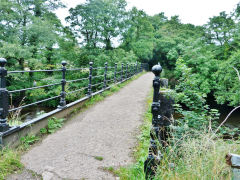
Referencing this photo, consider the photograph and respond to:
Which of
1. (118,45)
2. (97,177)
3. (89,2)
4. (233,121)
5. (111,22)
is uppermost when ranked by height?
(89,2)

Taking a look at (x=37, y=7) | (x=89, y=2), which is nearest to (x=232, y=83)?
(x=89, y=2)

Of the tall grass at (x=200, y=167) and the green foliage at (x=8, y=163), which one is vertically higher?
the tall grass at (x=200, y=167)

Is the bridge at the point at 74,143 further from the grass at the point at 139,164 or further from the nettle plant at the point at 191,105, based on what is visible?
the nettle plant at the point at 191,105

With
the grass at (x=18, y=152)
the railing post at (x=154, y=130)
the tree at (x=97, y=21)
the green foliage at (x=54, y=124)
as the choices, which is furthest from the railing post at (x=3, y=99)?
the tree at (x=97, y=21)

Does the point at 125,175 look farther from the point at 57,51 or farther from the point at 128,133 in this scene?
the point at 57,51

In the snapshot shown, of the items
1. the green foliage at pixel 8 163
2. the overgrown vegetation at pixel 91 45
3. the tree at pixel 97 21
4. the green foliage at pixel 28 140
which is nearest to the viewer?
the green foliage at pixel 8 163

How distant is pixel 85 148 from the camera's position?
2918 millimetres

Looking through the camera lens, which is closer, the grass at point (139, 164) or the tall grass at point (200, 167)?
the tall grass at point (200, 167)

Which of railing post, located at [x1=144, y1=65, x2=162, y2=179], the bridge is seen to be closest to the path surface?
the bridge

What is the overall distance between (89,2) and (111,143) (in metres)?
18.4

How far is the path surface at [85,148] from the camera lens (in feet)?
7.60

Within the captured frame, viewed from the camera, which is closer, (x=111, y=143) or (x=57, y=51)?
(x=111, y=143)

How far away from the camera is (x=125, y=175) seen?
2.22 meters

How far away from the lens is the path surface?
2.32 meters
